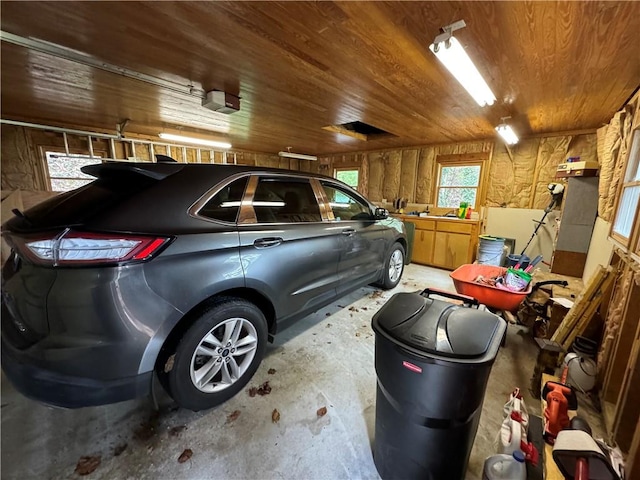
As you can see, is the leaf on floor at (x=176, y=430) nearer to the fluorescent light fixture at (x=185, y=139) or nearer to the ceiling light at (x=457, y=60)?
the ceiling light at (x=457, y=60)

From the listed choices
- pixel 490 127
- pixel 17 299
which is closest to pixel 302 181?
pixel 17 299

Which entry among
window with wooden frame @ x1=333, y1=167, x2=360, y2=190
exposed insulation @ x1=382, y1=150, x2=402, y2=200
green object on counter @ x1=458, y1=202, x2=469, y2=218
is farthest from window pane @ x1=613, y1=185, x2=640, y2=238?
window with wooden frame @ x1=333, y1=167, x2=360, y2=190

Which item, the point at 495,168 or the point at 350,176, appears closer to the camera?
the point at 495,168

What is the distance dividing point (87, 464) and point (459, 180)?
254 inches

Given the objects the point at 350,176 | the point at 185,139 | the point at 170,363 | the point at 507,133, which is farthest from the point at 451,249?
the point at 185,139

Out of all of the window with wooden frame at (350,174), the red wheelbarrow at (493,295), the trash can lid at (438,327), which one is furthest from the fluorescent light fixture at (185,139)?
the trash can lid at (438,327)

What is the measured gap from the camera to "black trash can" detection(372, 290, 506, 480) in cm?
100

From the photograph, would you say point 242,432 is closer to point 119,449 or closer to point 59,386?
point 119,449

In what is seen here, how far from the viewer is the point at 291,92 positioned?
115 inches

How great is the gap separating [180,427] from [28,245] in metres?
1.29

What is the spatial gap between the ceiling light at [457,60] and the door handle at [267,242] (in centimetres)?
172

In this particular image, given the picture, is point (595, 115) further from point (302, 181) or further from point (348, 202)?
point (302, 181)

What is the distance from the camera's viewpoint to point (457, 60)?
6.25 feet

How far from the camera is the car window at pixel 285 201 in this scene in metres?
2.01
